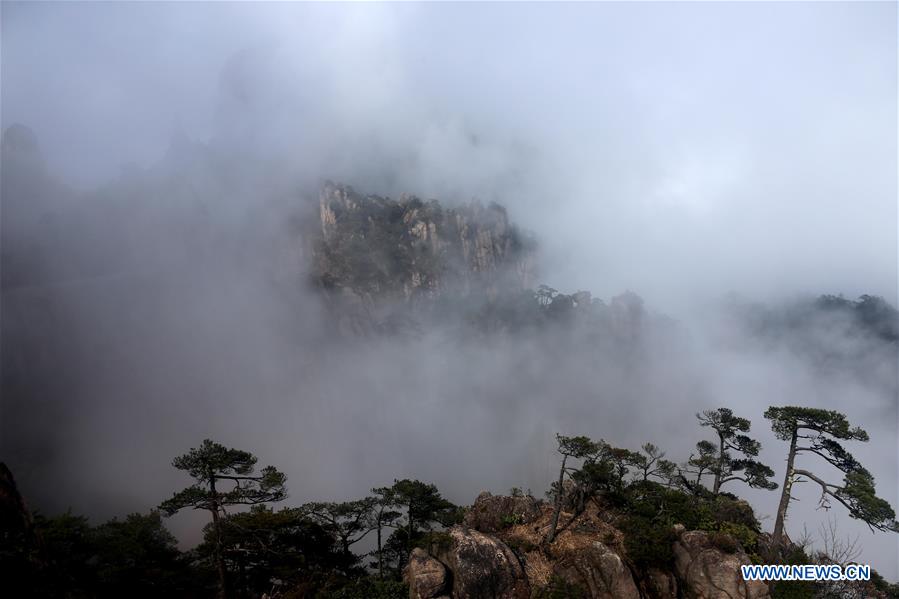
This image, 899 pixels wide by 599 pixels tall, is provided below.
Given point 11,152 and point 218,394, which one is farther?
point 218,394

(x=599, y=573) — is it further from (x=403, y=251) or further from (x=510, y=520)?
(x=403, y=251)

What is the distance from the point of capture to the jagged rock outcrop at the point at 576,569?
22.1 metres

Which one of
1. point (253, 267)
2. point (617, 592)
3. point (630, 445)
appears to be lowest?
point (617, 592)

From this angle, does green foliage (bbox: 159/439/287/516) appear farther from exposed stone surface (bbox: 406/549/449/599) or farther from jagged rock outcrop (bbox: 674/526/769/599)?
jagged rock outcrop (bbox: 674/526/769/599)

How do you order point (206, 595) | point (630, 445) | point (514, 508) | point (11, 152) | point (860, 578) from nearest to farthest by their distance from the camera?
point (860, 578) < point (514, 508) < point (206, 595) < point (11, 152) < point (630, 445)

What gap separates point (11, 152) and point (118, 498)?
122 m

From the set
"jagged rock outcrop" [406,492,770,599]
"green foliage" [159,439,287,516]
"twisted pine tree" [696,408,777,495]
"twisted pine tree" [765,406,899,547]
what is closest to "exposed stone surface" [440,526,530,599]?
"jagged rock outcrop" [406,492,770,599]

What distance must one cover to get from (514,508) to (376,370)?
144 metres

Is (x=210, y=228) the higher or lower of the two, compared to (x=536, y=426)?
higher

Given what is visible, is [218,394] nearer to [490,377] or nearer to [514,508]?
[490,377]

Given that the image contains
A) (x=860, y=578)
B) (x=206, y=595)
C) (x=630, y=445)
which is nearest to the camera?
(x=860, y=578)

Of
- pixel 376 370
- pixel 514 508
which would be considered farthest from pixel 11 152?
pixel 514 508

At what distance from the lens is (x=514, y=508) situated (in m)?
29.4

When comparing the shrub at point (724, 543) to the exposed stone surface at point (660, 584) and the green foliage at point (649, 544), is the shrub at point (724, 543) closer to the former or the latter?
the green foliage at point (649, 544)
